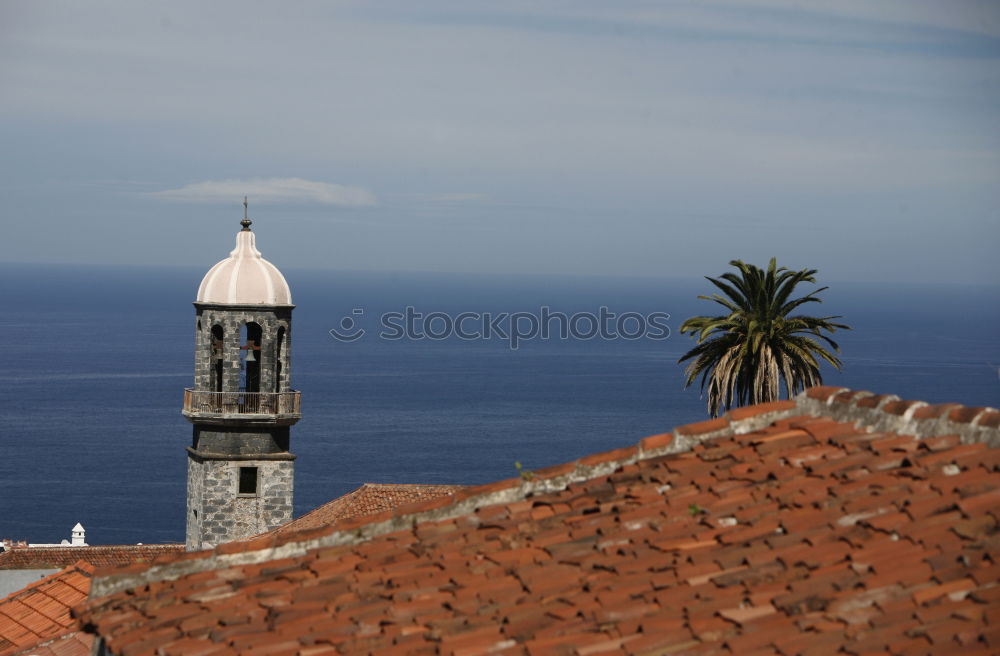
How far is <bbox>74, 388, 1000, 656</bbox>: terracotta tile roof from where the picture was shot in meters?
7.21

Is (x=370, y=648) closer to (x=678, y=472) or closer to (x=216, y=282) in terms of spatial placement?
(x=678, y=472)

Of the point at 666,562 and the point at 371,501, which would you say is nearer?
the point at 666,562

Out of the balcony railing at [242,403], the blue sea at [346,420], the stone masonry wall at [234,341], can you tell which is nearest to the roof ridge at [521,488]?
the balcony railing at [242,403]

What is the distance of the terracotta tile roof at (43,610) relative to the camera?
59.5 ft

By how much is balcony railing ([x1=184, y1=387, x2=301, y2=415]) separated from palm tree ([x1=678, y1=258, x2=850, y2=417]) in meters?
9.57

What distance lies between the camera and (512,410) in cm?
14300

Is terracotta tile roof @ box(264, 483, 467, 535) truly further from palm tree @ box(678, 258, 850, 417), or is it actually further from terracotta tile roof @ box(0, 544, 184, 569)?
palm tree @ box(678, 258, 850, 417)

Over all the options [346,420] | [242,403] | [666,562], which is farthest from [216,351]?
[346,420]

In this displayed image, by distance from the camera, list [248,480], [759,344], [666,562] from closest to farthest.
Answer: [666,562]
[759,344]
[248,480]

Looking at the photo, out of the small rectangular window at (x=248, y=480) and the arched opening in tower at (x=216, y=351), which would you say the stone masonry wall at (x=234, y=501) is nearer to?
the small rectangular window at (x=248, y=480)

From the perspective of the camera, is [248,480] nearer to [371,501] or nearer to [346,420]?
[371,501]

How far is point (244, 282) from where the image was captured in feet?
114

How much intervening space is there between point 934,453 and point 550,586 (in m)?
2.48

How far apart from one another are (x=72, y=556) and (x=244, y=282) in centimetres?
1080
